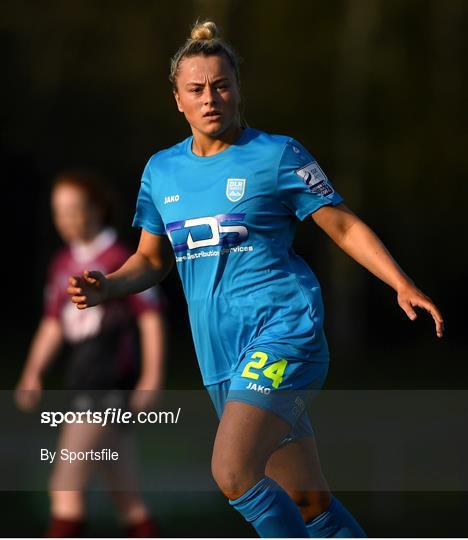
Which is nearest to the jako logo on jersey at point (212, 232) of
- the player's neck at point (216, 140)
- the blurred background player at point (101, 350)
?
the player's neck at point (216, 140)

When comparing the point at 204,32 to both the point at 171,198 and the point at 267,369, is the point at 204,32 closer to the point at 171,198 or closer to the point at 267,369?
the point at 171,198

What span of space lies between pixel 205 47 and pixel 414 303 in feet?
4.89

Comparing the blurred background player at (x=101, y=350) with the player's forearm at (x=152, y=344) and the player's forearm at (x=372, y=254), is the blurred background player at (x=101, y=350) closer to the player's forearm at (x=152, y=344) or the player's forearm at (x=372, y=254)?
the player's forearm at (x=152, y=344)

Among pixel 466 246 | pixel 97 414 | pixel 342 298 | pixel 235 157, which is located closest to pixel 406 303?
pixel 235 157

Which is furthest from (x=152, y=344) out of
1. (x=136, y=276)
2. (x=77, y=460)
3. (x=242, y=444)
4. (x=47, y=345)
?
(x=242, y=444)

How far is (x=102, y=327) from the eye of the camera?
7699mm

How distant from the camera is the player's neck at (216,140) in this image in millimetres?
5723

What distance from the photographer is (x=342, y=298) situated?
27.2 metres

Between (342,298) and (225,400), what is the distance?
21713 millimetres

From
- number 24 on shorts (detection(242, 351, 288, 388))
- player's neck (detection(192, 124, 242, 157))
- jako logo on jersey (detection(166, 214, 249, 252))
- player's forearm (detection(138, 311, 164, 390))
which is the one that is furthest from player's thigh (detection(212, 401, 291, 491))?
player's forearm (detection(138, 311, 164, 390))

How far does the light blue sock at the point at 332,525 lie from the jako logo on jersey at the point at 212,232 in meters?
1.30

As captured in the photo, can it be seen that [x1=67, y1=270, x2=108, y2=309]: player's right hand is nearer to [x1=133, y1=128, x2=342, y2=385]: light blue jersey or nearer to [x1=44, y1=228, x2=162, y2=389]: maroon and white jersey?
[x1=133, y1=128, x2=342, y2=385]: light blue jersey

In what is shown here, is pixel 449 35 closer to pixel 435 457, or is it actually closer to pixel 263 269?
pixel 435 457

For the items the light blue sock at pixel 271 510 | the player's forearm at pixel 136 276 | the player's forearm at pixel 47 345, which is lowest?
the player's forearm at pixel 47 345
